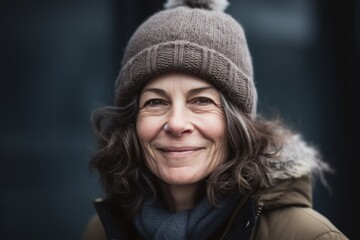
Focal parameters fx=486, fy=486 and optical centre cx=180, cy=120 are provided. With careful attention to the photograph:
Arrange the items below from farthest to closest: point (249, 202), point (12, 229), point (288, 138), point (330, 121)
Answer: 1. point (330, 121)
2. point (12, 229)
3. point (288, 138)
4. point (249, 202)

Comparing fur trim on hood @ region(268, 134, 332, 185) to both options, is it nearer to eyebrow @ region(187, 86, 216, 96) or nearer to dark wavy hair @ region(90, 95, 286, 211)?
dark wavy hair @ region(90, 95, 286, 211)

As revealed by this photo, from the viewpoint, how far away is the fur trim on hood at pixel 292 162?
1.89 metres

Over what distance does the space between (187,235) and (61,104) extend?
140 centimetres

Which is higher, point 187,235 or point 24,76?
point 24,76

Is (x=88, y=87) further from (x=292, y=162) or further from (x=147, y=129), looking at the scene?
(x=292, y=162)

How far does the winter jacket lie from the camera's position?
1.73 m

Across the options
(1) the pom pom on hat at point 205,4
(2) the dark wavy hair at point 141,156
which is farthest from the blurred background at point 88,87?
(1) the pom pom on hat at point 205,4

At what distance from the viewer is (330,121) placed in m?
3.12

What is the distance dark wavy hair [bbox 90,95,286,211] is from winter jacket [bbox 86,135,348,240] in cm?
5

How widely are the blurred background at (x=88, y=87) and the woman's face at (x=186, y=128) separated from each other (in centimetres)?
94

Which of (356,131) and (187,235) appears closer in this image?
(187,235)

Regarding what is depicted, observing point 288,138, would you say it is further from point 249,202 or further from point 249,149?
point 249,202

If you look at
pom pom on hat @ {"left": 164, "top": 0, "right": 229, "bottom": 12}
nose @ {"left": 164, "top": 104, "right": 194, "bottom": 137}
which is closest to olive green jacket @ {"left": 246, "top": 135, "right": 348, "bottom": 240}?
nose @ {"left": 164, "top": 104, "right": 194, "bottom": 137}

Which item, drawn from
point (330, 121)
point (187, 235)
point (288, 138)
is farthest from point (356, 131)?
point (187, 235)
